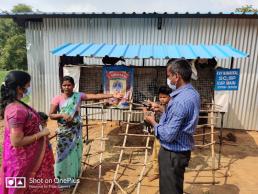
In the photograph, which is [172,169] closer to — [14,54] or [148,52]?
[148,52]

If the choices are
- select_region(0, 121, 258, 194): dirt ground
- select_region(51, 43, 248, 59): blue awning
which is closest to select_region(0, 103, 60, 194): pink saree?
select_region(0, 121, 258, 194): dirt ground

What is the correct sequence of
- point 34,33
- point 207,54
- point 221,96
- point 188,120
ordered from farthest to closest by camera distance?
point 34,33 < point 221,96 < point 207,54 < point 188,120

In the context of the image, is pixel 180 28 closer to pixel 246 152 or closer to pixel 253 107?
pixel 253 107

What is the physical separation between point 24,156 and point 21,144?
0.20m

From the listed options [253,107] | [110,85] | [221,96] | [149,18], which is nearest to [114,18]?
[149,18]

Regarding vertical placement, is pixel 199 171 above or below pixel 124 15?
below

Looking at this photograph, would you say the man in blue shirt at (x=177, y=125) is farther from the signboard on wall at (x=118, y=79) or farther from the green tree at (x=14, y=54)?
the green tree at (x=14, y=54)

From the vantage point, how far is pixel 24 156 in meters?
2.62

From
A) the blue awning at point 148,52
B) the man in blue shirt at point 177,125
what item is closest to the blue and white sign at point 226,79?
the blue awning at point 148,52

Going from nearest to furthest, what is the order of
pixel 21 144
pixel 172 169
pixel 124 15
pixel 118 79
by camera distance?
pixel 21 144, pixel 172 169, pixel 118 79, pixel 124 15

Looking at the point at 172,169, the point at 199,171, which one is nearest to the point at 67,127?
the point at 172,169

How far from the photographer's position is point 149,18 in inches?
299

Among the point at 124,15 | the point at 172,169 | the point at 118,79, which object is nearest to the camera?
the point at 172,169

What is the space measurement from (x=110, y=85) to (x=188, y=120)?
2.79 meters
